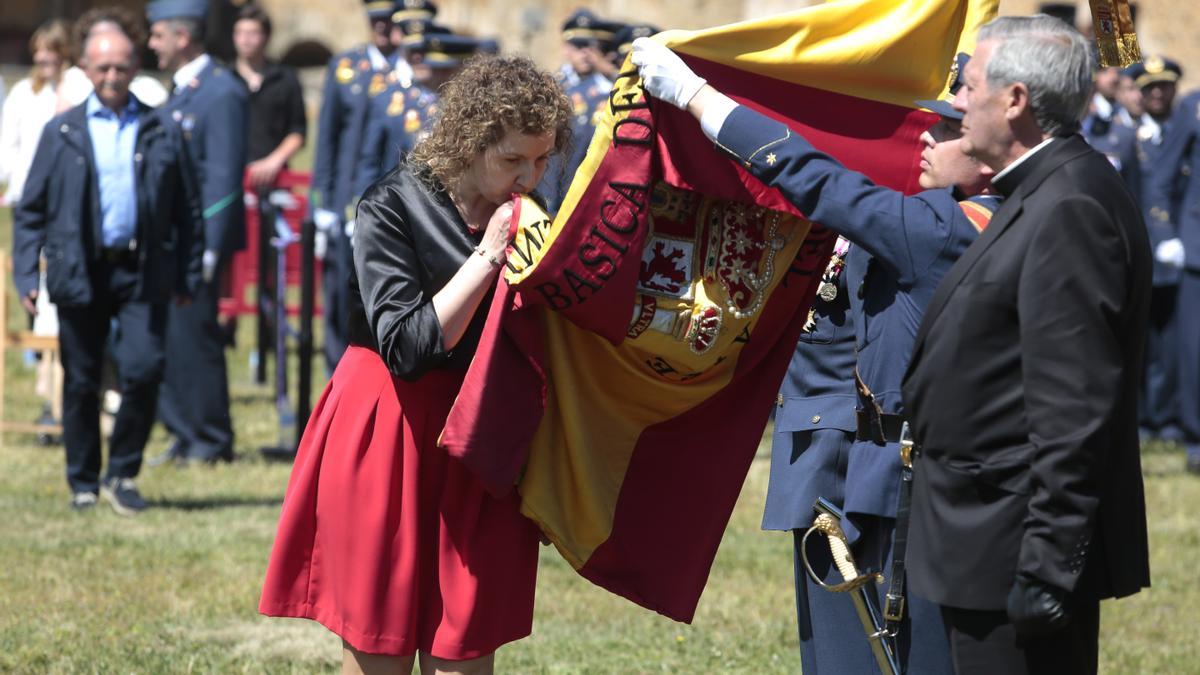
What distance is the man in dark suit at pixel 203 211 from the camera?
10.2m

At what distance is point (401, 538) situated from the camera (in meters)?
4.04

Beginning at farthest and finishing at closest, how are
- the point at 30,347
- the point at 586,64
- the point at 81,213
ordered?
the point at 586,64
the point at 30,347
the point at 81,213

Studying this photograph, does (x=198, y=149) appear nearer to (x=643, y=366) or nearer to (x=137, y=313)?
(x=137, y=313)

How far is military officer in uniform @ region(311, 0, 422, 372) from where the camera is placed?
11461mm

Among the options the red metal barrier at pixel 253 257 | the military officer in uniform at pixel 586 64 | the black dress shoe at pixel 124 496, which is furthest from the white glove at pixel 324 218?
the black dress shoe at pixel 124 496

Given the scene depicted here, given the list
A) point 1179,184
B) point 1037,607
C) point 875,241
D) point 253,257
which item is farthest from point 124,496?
point 1179,184

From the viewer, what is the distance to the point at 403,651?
4023 millimetres

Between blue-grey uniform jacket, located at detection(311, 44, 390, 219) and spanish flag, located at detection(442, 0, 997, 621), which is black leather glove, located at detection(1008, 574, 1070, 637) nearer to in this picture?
spanish flag, located at detection(442, 0, 997, 621)

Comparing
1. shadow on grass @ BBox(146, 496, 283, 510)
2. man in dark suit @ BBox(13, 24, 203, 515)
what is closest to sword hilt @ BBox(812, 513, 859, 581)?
man in dark suit @ BBox(13, 24, 203, 515)

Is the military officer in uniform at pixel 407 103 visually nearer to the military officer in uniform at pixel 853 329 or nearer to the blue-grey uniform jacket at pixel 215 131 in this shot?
the blue-grey uniform jacket at pixel 215 131

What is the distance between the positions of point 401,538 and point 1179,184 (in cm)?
905

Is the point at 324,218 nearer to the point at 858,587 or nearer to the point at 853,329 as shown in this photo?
the point at 853,329

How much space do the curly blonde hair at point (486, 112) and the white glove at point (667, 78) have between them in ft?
0.84

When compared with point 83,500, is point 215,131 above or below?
above
